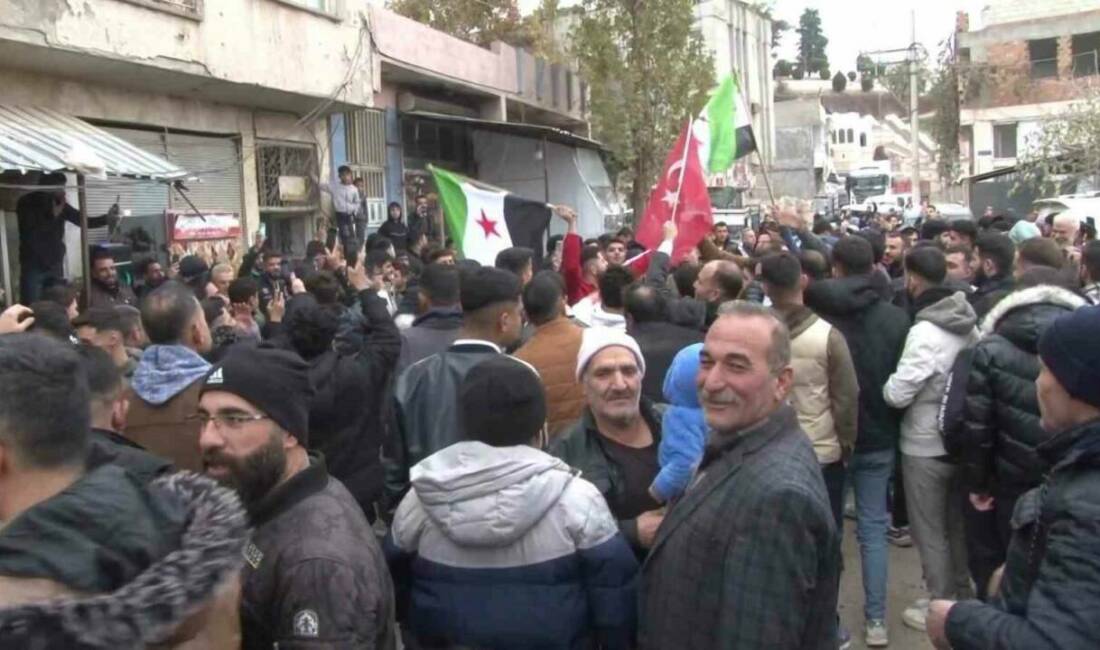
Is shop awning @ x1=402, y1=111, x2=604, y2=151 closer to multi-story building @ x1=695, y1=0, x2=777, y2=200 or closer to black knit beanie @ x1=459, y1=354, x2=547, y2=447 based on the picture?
black knit beanie @ x1=459, y1=354, x2=547, y2=447

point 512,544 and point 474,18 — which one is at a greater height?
point 474,18

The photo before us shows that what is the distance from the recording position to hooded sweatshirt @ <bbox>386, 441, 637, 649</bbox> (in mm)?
2900

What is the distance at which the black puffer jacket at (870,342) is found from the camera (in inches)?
221

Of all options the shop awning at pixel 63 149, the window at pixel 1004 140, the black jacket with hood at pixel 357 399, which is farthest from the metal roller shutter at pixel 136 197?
the window at pixel 1004 140

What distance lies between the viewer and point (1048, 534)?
2.41m

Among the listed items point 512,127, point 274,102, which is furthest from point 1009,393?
Answer: point 512,127

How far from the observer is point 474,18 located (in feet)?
75.2

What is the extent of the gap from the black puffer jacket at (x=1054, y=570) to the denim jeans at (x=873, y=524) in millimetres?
3099

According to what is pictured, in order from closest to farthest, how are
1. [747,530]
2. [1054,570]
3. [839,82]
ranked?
[1054,570] → [747,530] → [839,82]

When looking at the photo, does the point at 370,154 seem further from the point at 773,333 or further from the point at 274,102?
the point at 773,333

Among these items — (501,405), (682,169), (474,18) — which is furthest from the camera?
(474,18)

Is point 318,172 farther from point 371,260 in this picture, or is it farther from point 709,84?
point 709,84

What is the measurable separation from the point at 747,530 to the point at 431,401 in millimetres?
2111

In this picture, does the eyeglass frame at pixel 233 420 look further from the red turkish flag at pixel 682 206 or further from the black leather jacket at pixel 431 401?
the red turkish flag at pixel 682 206
